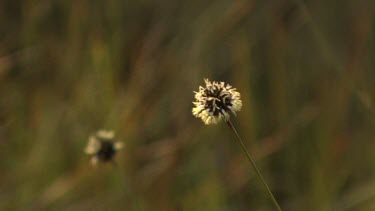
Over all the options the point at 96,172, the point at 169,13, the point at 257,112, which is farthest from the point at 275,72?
the point at 96,172

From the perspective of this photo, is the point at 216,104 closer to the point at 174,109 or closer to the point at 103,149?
the point at 103,149

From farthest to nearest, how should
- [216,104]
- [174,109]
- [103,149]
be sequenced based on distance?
[174,109], [103,149], [216,104]

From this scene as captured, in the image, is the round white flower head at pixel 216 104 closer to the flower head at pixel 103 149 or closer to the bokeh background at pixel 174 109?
the flower head at pixel 103 149

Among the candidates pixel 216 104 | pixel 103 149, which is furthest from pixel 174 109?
pixel 216 104

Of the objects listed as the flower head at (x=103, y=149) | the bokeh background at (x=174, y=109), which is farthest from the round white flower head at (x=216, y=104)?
the bokeh background at (x=174, y=109)

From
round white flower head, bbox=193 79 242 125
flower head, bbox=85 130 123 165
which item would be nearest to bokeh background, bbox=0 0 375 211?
flower head, bbox=85 130 123 165

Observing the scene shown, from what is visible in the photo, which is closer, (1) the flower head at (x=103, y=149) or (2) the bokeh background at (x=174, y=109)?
(1) the flower head at (x=103, y=149)
